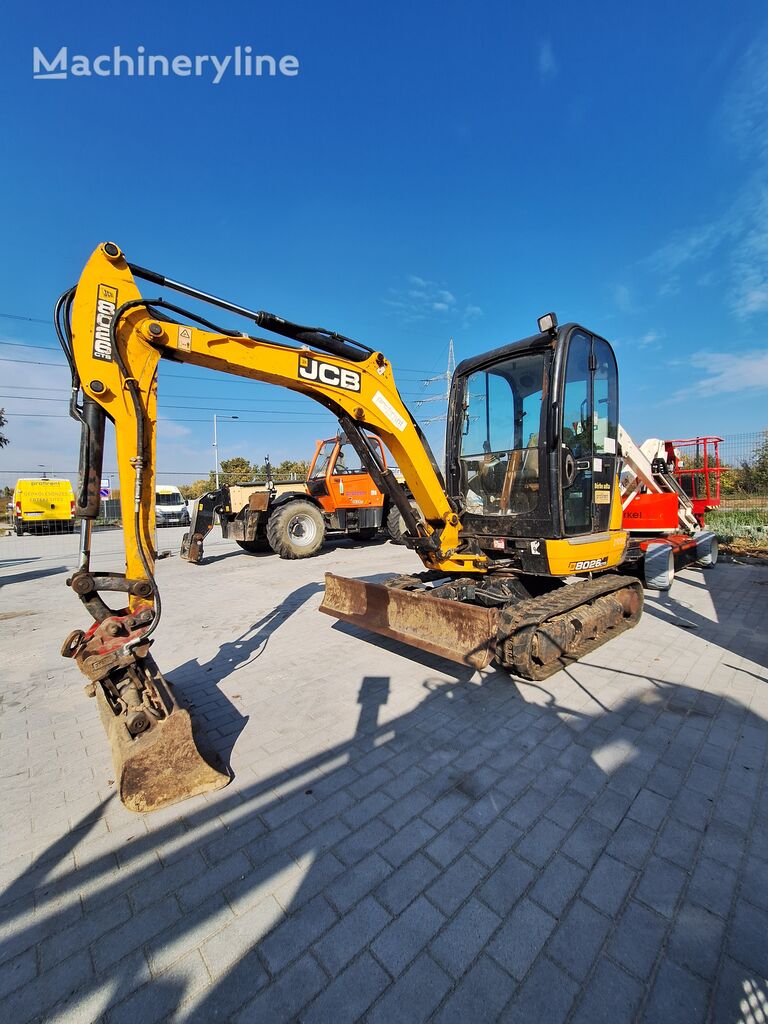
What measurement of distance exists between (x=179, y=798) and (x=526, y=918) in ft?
6.19

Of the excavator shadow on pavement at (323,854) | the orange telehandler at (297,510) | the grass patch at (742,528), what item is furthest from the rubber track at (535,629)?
the grass patch at (742,528)

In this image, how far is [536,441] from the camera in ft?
14.7

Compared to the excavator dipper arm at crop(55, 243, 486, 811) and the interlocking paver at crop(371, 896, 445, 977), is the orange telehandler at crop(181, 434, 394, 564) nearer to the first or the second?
the excavator dipper arm at crop(55, 243, 486, 811)

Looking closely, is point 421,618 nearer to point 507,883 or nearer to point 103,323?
point 507,883

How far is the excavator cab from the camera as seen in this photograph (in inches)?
170

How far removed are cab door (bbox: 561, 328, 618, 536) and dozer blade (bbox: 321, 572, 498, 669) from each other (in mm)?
1476

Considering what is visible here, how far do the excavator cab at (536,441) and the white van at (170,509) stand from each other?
23.7 m

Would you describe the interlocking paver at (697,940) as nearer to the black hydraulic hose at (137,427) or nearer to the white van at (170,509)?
the black hydraulic hose at (137,427)

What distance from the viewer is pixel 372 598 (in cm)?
465

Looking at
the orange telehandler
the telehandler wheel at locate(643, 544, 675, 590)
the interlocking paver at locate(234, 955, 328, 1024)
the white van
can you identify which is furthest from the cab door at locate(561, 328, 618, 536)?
the white van

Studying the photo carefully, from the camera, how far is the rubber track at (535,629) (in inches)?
144

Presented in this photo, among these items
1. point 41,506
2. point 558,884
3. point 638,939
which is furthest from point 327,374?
point 41,506

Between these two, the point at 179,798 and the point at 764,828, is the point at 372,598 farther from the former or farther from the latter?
the point at 764,828

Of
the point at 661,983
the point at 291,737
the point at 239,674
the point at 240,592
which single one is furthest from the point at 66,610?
the point at 661,983
